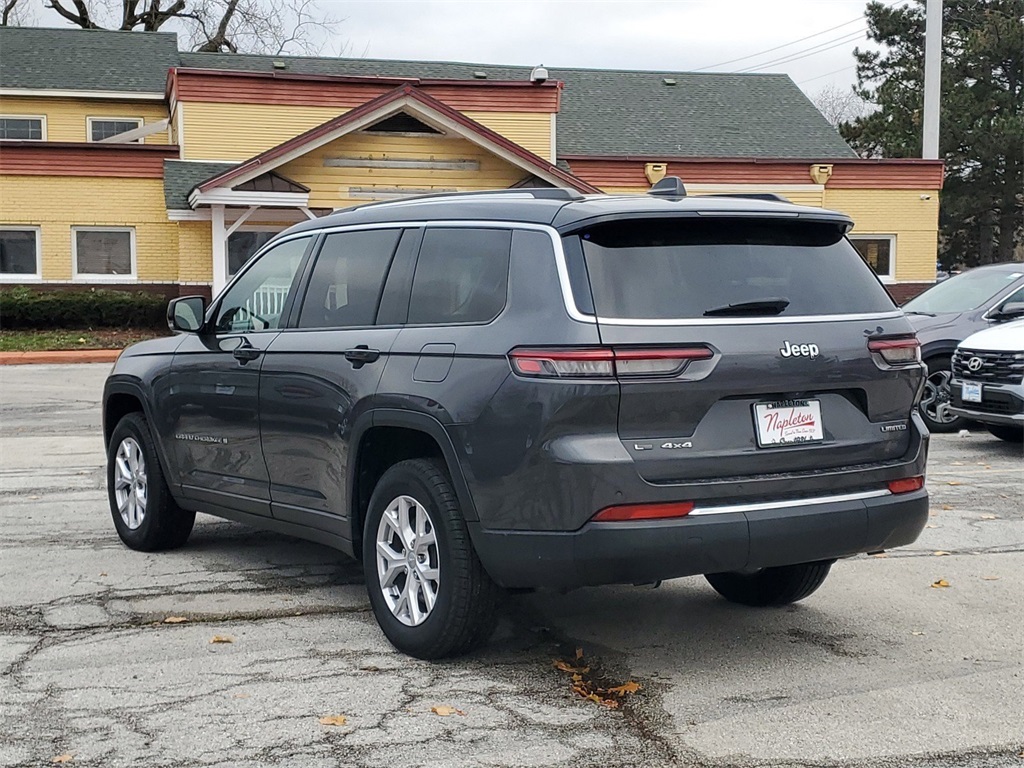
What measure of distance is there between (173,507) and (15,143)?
21.8 meters

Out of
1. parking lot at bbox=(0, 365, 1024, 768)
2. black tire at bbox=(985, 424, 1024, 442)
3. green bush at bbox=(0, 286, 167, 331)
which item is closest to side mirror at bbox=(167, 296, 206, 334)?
parking lot at bbox=(0, 365, 1024, 768)

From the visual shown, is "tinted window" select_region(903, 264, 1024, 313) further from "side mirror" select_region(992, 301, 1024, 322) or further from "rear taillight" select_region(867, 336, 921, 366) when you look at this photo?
"rear taillight" select_region(867, 336, 921, 366)

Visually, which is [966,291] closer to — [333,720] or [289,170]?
[333,720]

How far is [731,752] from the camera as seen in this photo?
424 cm

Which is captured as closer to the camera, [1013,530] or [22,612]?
[22,612]

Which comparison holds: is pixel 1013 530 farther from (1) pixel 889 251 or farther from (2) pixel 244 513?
(1) pixel 889 251

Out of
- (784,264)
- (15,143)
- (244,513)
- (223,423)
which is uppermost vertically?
(15,143)

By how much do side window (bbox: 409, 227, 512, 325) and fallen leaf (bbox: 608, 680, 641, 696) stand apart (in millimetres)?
1475

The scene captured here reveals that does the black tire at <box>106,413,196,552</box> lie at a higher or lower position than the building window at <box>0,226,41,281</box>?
lower

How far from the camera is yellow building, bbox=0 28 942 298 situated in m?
26.6

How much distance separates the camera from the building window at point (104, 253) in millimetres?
27406

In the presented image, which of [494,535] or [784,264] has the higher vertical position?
[784,264]

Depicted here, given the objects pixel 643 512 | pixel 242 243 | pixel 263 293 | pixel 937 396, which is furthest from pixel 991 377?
pixel 242 243

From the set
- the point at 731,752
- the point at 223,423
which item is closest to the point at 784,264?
the point at 731,752
